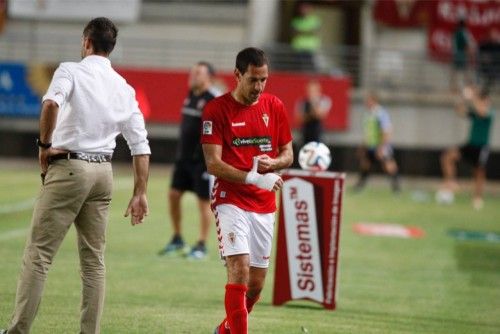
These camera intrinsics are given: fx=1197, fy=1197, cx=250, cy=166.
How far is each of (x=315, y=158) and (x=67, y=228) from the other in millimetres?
3635

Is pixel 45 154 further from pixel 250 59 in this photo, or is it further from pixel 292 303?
pixel 292 303

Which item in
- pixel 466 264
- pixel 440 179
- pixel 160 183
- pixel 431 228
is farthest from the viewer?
pixel 440 179

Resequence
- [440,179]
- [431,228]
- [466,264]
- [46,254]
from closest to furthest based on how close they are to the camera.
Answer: [46,254]
[466,264]
[431,228]
[440,179]

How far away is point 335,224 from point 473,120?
1447cm

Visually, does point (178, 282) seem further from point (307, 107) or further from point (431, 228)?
point (307, 107)

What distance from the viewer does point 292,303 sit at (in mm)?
11766

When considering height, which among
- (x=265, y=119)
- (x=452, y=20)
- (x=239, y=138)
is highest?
(x=452, y=20)

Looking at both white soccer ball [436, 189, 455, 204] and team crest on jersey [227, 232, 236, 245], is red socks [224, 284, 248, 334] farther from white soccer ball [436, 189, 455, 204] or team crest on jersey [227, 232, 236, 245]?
white soccer ball [436, 189, 455, 204]

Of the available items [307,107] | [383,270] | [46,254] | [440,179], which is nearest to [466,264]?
[383,270]

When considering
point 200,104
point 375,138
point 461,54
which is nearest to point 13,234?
point 200,104

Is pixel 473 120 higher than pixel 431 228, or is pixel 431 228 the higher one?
pixel 473 120

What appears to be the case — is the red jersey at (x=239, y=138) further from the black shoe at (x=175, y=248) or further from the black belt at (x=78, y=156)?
the black shoe at (x=175, y=248)

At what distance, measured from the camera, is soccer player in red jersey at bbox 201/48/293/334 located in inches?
336

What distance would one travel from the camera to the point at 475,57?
105 feet
